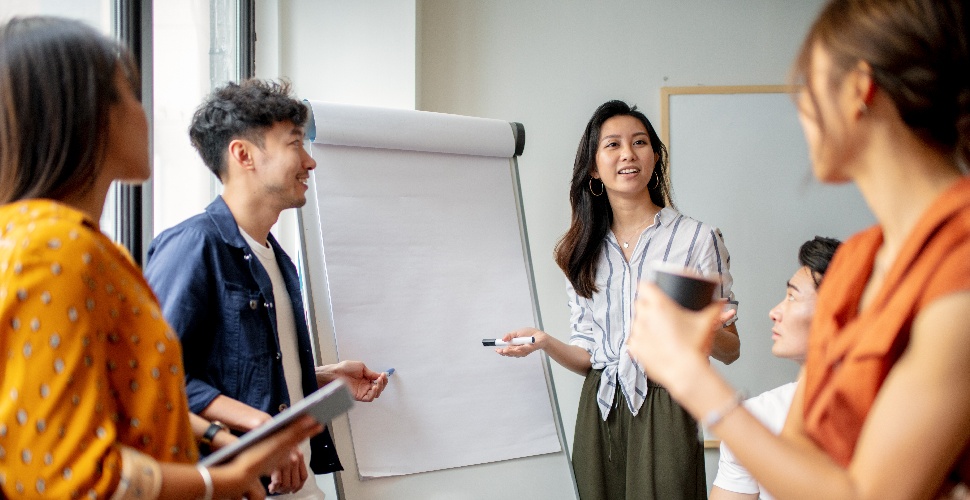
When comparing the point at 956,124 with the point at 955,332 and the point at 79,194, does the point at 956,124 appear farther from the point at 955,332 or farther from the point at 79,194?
the point at 79,194

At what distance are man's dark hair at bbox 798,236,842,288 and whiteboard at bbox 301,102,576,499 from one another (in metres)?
0.73

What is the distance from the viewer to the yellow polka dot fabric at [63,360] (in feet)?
2.66

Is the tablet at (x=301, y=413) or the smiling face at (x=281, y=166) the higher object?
the smiling face at (x=281, y=166)

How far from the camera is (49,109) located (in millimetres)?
927

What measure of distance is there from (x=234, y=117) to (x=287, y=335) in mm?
486

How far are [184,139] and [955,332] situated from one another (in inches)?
82.6

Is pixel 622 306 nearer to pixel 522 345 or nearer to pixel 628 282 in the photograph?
pixel 628 282

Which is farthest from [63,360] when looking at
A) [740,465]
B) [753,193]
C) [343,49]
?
[753,193]

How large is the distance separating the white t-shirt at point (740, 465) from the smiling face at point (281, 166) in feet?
3.53

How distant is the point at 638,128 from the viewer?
8.05ft

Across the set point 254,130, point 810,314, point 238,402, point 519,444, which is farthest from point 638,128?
point 238,402

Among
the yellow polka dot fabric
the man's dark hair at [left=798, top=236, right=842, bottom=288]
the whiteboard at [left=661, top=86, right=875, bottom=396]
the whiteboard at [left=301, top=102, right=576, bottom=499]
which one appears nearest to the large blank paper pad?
the whiteboard at [left=301, top=102, right=576, bottom=499]

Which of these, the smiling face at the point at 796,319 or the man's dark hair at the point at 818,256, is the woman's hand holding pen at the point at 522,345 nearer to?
the smiling face at the point at 796,319

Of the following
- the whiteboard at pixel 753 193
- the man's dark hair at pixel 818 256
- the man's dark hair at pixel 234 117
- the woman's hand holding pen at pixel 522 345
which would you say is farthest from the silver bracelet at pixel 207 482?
the whiteboard at pixel 753 193
